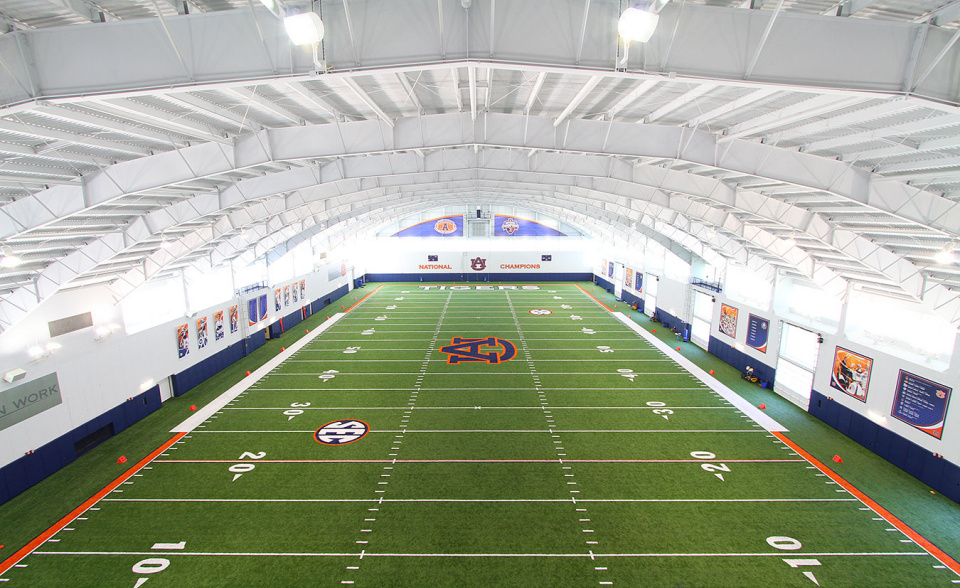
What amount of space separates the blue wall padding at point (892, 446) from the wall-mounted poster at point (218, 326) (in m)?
24.2

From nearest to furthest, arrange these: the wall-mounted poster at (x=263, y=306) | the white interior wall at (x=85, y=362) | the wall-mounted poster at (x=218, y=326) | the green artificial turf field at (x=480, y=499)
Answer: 1. the green artificial turf field at (x=480, y=499)
2. the white interior wall at (x=85, y=362)
3. the wall-mounted poster at (x=218, y=326)
4. the wall-mounted poster at (x=263, y=306)

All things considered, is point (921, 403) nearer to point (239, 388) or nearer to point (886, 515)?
point (886, 515)

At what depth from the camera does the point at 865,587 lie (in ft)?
26.3

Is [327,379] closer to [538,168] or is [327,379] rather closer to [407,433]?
[407,433]

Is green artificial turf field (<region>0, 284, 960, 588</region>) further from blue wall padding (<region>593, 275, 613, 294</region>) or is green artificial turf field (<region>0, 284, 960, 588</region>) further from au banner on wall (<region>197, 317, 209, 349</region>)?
blue wall padding (<region>593, 275, 613, 294</region>)

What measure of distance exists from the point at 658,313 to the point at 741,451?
53.4 feet

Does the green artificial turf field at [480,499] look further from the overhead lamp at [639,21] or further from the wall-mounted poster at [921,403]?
the overhead lamp at [639,21]

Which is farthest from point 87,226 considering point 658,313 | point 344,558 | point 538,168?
point 658,313

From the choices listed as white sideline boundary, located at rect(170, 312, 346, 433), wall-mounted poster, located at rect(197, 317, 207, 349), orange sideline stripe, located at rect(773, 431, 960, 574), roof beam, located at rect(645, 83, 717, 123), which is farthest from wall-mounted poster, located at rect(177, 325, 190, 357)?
orange sideline stripe, located at rect(773, 431, 960, 574)

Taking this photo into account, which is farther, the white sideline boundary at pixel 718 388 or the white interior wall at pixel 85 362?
the white sideline boundary at pixel 718 388

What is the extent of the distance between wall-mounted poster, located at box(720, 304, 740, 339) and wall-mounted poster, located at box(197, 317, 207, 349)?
23.7 meters

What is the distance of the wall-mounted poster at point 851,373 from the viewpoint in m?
13.1

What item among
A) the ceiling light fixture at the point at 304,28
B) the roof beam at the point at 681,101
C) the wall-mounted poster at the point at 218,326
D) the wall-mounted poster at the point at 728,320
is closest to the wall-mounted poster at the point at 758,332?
the wall-mounted poster at the point at 728,320

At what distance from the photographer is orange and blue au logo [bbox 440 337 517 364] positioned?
2067 centimetres
